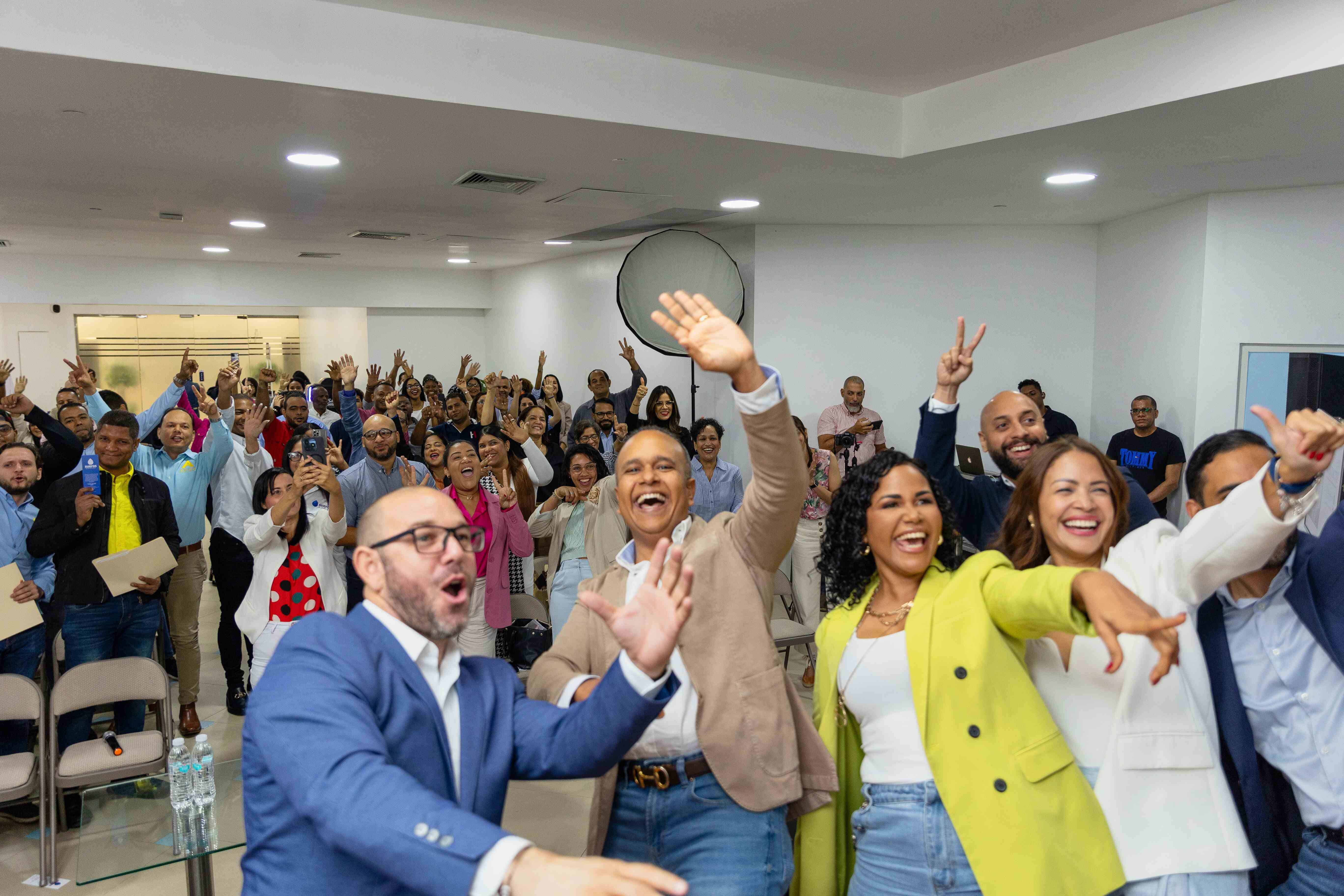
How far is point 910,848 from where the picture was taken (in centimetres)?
173

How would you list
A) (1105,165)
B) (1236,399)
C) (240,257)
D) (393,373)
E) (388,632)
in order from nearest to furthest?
1. (388,632)
2. (1105,165)
3. (1236,399)
4. (393,373)
5. (240,257)

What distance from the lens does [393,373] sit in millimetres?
9898

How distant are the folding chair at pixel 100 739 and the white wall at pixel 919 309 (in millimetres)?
5452

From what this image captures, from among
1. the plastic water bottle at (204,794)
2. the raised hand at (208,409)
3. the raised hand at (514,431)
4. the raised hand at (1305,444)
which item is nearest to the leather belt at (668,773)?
the raised hand at (1305,444)

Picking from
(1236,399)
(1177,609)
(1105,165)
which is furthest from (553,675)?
Result: (1236,399)

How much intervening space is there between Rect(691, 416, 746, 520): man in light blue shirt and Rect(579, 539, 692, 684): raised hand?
386 cm

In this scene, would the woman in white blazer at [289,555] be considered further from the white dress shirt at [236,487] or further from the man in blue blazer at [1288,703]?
the man in blue blazer at [1288,703]

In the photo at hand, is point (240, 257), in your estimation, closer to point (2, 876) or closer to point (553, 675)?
point (2, 876)

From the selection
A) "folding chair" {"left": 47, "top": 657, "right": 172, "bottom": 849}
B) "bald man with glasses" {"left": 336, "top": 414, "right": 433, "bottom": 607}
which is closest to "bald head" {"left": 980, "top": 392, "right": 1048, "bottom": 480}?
"bald man with glasses" {"left": 336, "top": 414, "right": 433, "bottom": 607}

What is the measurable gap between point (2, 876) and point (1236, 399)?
7.53 meters

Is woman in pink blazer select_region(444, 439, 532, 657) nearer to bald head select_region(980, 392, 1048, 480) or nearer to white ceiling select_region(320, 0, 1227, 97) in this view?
white ceiling select_region(320, 0, 1227, 97)

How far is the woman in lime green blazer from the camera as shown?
64.2 inches

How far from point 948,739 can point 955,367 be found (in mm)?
1217

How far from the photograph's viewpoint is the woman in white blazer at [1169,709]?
5.11ft
